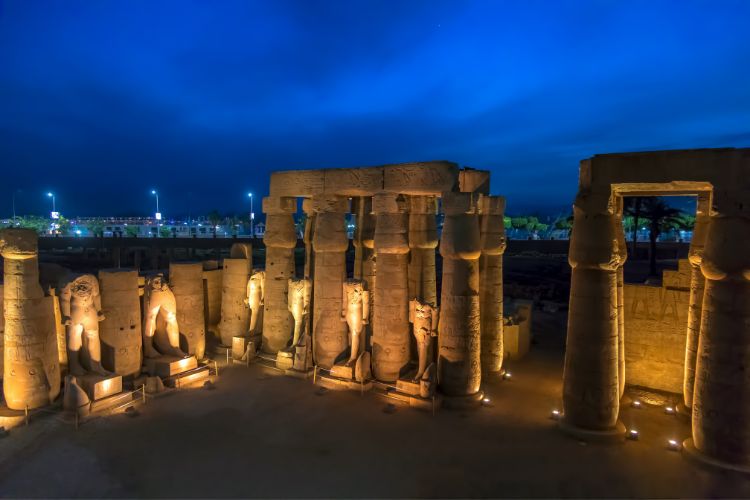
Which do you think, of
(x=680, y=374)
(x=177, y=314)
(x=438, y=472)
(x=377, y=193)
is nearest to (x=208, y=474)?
(x=438, y=472)

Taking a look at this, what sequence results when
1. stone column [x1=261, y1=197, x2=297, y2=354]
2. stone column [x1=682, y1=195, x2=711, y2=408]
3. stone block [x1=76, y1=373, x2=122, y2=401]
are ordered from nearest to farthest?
1. stone column [x1=682, y1=195, x2=711, y2=408]
2. stone block [x1=76, y1=373, x2=122, y2=401]
3. stone column [x1=261, y1=197, x2=297, y2=354]

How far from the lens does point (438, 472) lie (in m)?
8.45

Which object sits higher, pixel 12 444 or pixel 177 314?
pixel 177 314

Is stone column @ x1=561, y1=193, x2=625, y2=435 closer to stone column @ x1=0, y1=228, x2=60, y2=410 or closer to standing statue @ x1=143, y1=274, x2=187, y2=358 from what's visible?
standing statue @ x1=143, y1=274, x2=187, y2=358

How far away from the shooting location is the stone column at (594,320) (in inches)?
360

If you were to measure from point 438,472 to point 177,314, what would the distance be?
958 centimetres

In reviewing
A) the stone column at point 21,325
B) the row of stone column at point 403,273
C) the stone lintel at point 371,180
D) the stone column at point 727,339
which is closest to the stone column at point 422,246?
the row of stone column at point 403,273

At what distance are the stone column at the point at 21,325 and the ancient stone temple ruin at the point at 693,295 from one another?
12588 mm

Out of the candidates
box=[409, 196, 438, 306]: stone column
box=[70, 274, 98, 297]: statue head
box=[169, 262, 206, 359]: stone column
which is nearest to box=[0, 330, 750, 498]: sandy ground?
box=[169, 262, 206, 359]: stone column

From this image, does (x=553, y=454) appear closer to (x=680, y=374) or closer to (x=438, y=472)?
(x=438, y=472)

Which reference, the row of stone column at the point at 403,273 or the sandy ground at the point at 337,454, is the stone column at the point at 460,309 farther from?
the sandy ground at the point at 337,454

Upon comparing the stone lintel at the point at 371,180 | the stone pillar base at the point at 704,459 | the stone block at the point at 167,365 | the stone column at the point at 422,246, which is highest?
the stone lintel at the point at 371,180

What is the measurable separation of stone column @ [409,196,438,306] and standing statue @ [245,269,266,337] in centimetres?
546

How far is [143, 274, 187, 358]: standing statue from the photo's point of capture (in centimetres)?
1301
